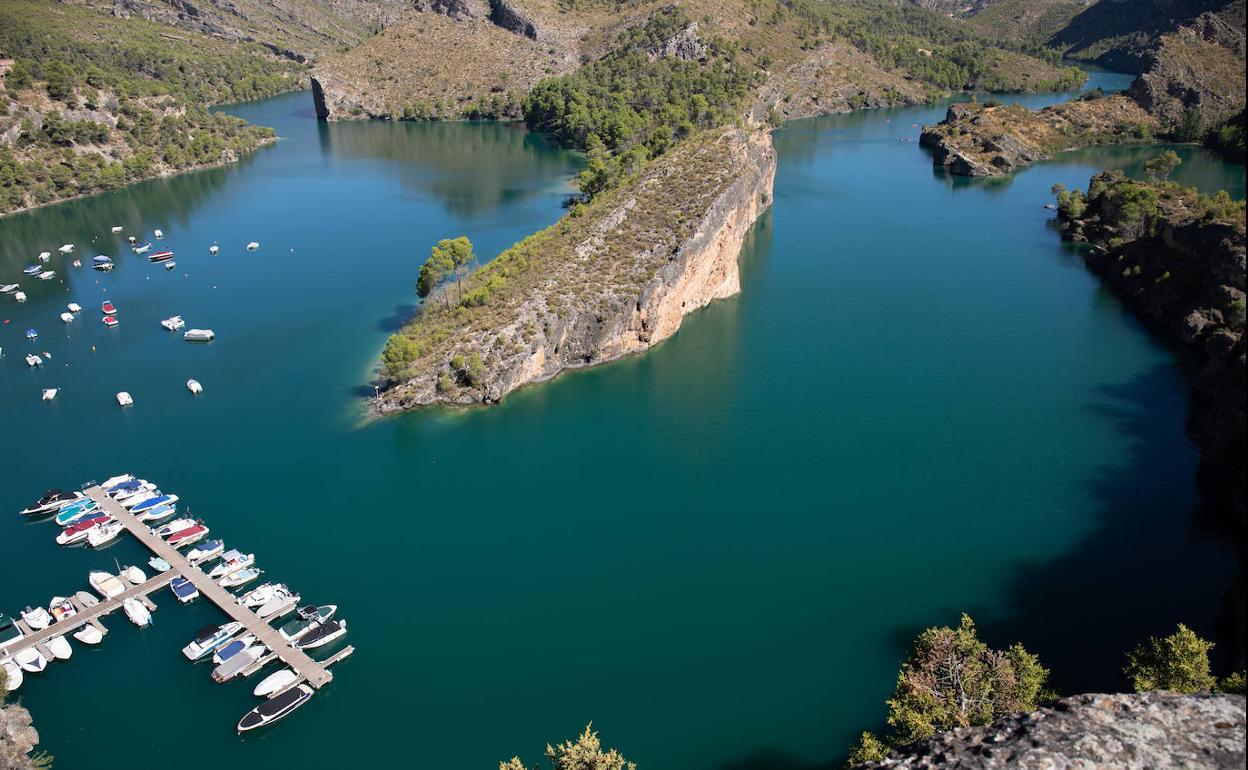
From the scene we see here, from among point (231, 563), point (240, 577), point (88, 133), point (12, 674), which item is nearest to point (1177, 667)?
point (240, 577)

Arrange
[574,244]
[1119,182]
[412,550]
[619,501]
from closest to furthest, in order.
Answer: [412,550]
[619,501]
[574,244]
[1119,182]

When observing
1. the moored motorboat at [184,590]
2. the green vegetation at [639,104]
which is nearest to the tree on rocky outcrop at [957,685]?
the moored motorboat at [184,590]

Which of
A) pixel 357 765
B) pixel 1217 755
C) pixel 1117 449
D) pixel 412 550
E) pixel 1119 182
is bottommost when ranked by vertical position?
pixel 357 765

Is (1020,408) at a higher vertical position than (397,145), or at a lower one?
lower

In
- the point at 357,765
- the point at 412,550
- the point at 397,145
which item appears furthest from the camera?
the point at 397,145

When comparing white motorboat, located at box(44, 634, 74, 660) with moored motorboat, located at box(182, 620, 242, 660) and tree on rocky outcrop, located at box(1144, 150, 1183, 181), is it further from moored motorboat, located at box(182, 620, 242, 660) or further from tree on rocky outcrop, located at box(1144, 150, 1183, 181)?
tree on rocky outcrop, located at box(1144, 150, 1183, 181)

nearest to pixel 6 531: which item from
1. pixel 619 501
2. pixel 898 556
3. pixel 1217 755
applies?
pixel 619 501

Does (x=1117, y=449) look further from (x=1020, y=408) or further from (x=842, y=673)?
(x=842, y=673)

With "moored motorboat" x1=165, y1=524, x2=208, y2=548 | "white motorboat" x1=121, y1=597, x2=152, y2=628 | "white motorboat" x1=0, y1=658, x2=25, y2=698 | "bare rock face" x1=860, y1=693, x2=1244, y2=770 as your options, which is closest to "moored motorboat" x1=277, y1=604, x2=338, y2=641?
"white motorboat" x1=121, y1=597, x2=152, y2=628
